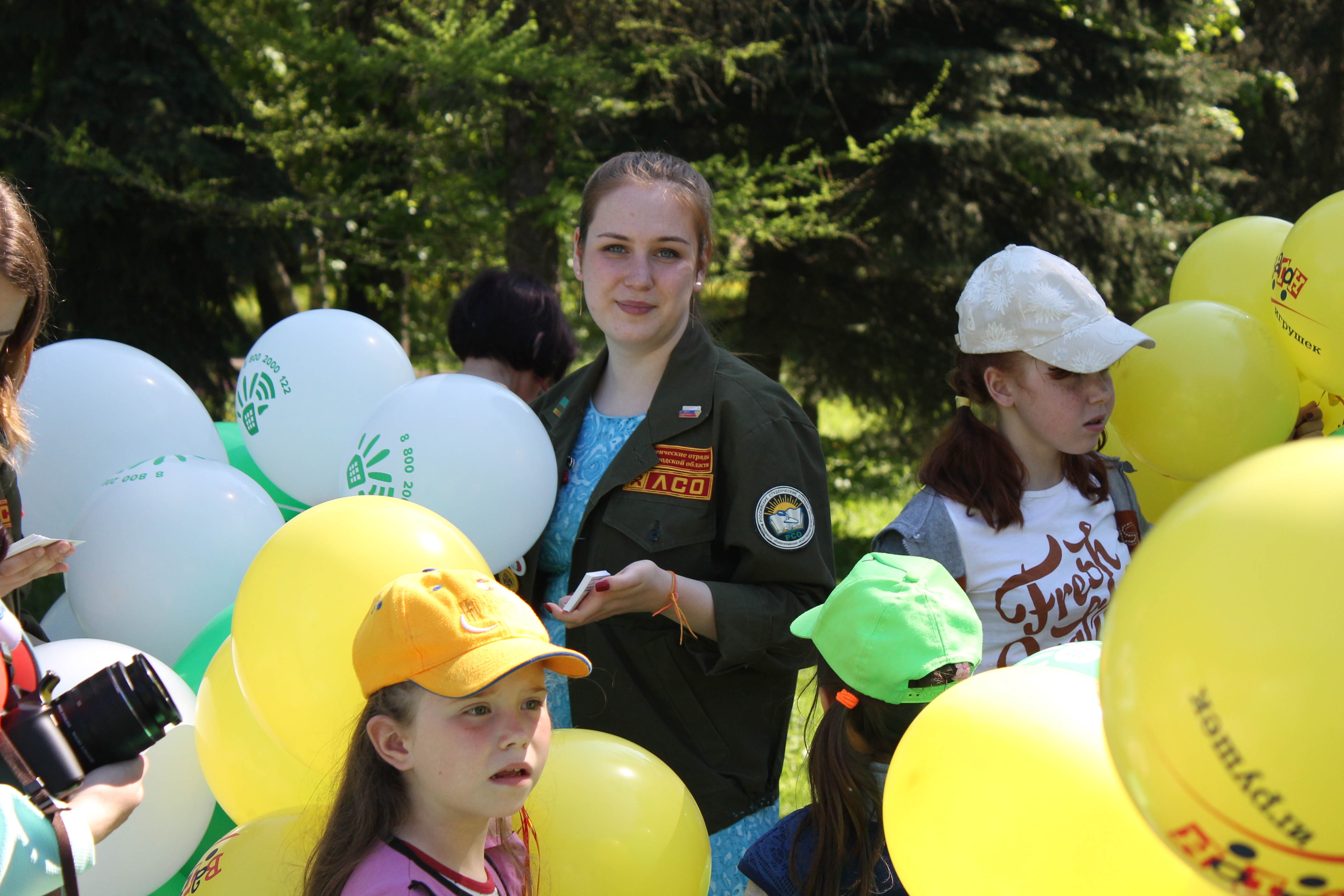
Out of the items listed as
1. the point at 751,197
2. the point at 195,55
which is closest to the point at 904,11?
the point at 751,197

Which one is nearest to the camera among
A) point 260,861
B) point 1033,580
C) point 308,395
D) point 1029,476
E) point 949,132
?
point 260,861

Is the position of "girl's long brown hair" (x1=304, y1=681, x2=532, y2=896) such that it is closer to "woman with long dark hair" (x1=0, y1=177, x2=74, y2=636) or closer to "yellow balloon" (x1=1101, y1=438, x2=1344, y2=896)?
"woman with long dark hair" (x1=0, y1=177, x2=74, y2=636)

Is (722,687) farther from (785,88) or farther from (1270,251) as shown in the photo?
(785,88)

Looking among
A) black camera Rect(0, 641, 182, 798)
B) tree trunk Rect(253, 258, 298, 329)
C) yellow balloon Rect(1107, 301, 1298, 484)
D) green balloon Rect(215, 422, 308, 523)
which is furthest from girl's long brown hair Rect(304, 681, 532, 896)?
tree trunk Rect(253, 258, 298, 329)

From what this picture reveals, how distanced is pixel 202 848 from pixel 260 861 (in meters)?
0.79

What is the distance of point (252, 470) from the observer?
3379mm

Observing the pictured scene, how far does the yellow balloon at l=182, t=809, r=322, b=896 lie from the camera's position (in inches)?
62.2

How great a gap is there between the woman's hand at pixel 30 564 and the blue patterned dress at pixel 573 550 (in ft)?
3.10

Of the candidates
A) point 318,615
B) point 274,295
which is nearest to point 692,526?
point 318,615

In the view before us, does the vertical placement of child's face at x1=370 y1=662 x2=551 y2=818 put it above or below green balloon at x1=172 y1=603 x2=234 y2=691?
above

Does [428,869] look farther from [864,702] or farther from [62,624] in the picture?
[62,624]

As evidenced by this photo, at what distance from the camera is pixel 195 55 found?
6941 mm

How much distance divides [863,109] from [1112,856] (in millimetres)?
7083

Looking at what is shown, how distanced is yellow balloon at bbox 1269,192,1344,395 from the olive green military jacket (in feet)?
3.57
